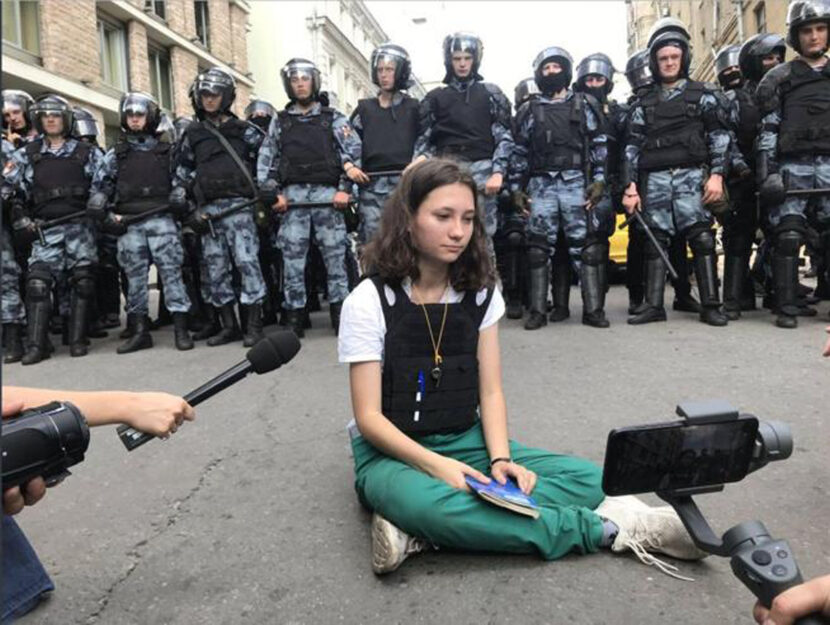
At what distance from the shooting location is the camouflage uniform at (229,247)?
5.72 m

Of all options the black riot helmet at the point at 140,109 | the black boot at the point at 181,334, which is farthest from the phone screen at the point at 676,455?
the black riot helmet at the point at 140,109

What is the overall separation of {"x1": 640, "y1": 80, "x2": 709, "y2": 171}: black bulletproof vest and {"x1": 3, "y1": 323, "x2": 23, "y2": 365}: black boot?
209 inches

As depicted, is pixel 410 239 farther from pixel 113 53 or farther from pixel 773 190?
pixel 113 53

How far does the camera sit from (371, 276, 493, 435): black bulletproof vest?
2281 millimetres

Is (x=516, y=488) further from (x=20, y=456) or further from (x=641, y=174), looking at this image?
(x=641, y=174)

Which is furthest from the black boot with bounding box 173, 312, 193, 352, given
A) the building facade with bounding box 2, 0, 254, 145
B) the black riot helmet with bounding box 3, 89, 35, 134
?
the building facade with bounding box 2, 0, 254, 145

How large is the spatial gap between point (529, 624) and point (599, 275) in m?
4.22

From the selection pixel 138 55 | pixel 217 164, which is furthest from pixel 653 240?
pixel 138 55

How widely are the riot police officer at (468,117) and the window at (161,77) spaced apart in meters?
14.6

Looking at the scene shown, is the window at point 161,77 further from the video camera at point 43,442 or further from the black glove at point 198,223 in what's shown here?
the video camera at point 43,442

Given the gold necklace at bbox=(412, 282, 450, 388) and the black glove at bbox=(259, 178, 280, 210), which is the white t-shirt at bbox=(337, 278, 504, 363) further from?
the black glove at bbox=(259, 178, 280, 210)

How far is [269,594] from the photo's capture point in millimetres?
1932

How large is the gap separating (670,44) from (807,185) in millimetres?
1494

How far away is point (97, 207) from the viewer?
18.2 feet
